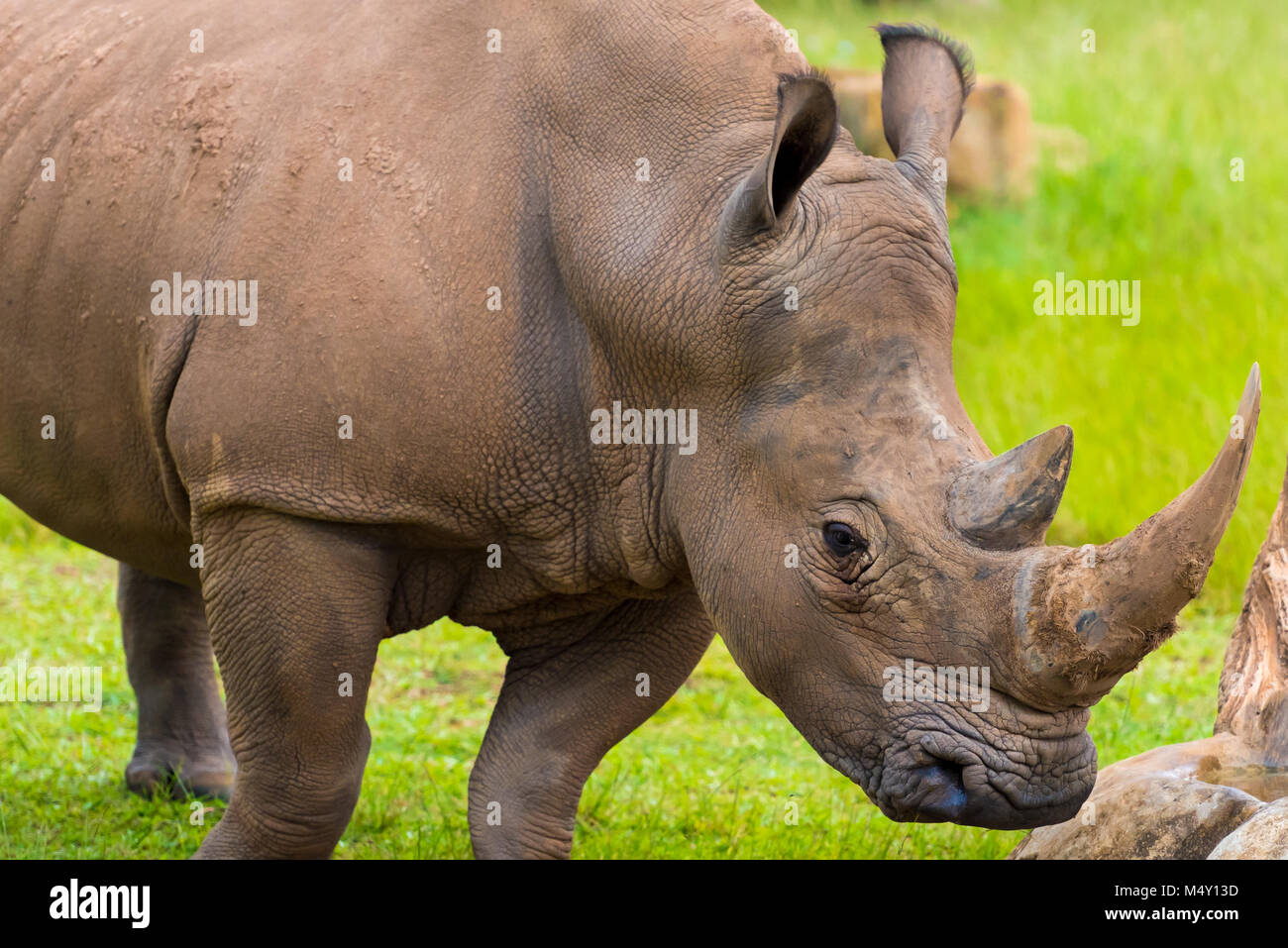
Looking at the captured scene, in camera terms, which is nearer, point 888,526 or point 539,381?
point 888,526

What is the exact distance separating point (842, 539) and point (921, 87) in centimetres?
129

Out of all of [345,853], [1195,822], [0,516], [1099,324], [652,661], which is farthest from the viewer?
[1099,324]

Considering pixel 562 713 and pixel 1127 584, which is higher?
pixel 1127 584

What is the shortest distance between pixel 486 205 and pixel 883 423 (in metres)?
1.07

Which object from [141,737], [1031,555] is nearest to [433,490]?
[1031,555]

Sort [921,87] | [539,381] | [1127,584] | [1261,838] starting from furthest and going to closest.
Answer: [921,87] < [539,381] < [1261,838] < [1127,584]

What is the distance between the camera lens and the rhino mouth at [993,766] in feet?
11.2

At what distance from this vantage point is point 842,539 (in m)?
3.56

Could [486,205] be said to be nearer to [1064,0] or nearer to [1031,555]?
[1031,555]

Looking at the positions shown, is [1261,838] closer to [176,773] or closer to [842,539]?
[842,539]

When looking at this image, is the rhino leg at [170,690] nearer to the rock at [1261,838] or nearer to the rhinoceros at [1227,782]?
the rhinoceros at [1227,782]

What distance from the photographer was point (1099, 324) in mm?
10391

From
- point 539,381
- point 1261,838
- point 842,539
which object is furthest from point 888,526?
point 1261,838

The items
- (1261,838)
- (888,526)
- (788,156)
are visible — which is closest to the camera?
(888,526)
